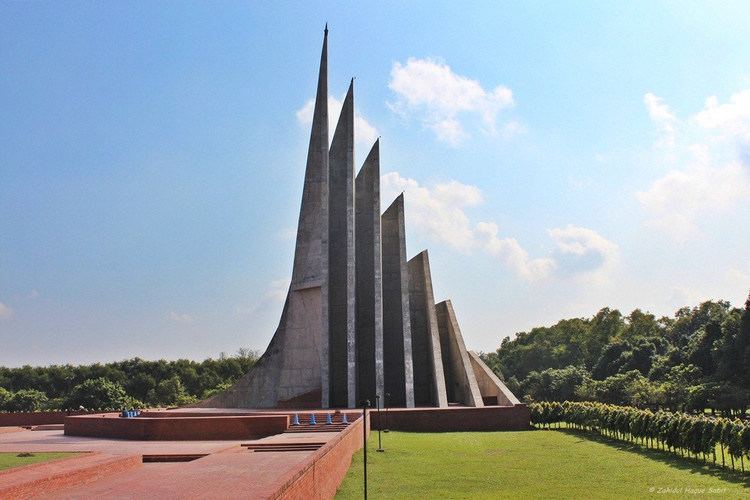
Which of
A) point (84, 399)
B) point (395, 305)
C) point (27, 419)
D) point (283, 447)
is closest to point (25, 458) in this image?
point (283, 447)

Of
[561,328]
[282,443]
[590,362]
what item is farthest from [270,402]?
[561,328]

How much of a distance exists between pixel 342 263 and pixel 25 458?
15.1m

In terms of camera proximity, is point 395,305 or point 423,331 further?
point 423,331

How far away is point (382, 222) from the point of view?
2927cm

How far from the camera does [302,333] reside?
1069 inches

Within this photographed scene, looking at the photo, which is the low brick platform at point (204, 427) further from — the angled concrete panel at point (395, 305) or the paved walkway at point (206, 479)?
the angled concrete panel at point (395, 305)

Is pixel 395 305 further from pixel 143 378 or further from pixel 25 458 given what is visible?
pixel 143 378

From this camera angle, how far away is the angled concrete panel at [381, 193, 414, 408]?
26630mm

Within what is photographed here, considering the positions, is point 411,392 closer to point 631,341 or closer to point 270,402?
point 270,402

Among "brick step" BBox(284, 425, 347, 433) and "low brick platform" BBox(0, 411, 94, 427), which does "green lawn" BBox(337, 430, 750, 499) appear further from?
"low brick platform" BBox(0, 411, 94, 427)

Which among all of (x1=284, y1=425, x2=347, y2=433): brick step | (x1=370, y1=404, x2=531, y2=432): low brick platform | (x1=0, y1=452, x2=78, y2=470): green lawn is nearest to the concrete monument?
(x1=370, y1=404, x2=531, y2=432): low brick platform

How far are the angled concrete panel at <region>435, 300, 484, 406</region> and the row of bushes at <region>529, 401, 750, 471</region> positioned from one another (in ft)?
8.55

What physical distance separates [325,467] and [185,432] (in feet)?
34.3

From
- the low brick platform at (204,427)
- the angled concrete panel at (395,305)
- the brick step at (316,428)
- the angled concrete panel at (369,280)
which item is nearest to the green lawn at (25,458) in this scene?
the low brick platform at (204,427)
